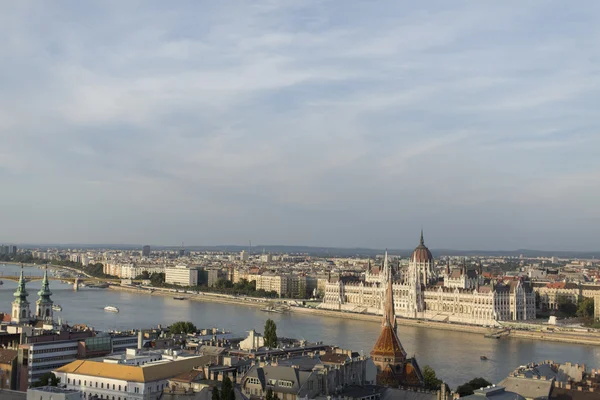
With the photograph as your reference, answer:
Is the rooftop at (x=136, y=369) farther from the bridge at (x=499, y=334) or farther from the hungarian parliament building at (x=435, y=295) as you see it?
the hungarian parliament building at (x=435, y=295)

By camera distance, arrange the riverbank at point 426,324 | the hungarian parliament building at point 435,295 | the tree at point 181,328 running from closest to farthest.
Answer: the tree at point 181,328
the riverbank at point 426,324
the hungarian parliament building at point 435,295

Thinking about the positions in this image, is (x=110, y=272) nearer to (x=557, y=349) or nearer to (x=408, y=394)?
(x=557, y=349)

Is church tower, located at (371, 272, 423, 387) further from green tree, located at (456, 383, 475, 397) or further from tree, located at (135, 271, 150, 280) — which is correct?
tree, located at (135, 271, 150, 280)

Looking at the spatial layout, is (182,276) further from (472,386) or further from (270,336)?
(472,386)

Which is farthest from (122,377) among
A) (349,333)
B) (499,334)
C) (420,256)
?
(420,256)

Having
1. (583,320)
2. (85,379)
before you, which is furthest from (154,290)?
(85,379)

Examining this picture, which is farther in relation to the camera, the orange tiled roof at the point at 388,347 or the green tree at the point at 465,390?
the orange tiled roof at the point at 388,347

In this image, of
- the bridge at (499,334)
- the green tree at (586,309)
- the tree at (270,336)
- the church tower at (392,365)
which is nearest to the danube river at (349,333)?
the bridge at (499,334)
